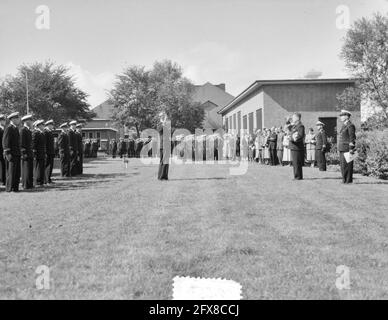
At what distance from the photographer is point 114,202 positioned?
412 inches

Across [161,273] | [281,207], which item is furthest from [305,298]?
[281,207]

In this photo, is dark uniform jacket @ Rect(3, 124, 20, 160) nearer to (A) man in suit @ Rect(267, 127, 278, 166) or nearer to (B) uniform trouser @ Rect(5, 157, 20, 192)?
(B) uniform trouser @ Rect(5, 157, 20, 192)

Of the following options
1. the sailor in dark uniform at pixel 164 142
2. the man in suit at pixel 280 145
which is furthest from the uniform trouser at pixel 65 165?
the man in suit at pixel 280 145

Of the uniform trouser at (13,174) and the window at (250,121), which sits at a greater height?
the window at (250,121)

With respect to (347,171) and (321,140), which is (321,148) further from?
(347,171)

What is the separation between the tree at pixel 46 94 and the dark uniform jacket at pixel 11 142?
31560mm

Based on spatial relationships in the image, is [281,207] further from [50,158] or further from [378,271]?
[50,158]

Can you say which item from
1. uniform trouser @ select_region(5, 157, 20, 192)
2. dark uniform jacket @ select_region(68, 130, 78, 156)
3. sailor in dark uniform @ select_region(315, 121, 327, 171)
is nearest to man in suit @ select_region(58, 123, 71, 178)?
dark uniform jacket @ select_region(68, 130, 78, 156)

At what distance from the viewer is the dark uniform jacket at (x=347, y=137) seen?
1373cm

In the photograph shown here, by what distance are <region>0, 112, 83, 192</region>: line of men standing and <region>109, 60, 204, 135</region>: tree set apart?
36.5 m

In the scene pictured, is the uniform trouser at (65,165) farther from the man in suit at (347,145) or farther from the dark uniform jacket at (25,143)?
the man in suit at (347,145)

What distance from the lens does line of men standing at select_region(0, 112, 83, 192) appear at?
13.2 meters

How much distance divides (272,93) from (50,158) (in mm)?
18453
